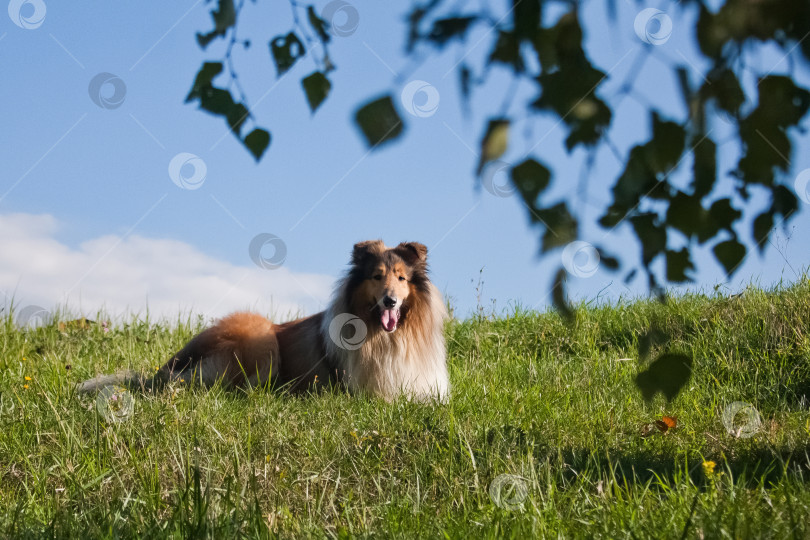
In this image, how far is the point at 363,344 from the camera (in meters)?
6.31

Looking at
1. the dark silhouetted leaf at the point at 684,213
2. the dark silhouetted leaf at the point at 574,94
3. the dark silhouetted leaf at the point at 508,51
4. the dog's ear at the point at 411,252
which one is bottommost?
the dark silhouetted leaf at the point at 684,213

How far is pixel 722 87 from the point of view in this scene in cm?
144

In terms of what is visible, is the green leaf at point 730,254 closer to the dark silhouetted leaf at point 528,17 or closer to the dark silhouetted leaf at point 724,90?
the dark silhouetted leaf at point 724,90

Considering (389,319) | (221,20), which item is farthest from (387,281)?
(221,20)

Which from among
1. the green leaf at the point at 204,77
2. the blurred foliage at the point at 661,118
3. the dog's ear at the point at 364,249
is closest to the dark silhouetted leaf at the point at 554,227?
the blurred foliage at the point at 661,118

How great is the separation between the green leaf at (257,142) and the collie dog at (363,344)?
440 centimetres

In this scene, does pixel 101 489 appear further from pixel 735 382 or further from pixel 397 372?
pixel 735 382

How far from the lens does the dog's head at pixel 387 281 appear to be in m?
6.03

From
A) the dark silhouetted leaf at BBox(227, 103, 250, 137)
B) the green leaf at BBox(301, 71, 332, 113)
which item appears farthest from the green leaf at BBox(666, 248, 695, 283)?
the dark silhouetted leaf at BBox(227, 103, 250, 137)

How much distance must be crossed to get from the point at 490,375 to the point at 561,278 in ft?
16.7

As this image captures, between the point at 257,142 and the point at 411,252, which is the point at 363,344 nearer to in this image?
the point at 411,252

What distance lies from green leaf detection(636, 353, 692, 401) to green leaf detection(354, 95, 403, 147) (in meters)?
0.78

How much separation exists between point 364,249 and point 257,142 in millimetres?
4639

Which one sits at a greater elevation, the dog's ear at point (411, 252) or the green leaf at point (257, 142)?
the dog's ear at point (411, 252)
